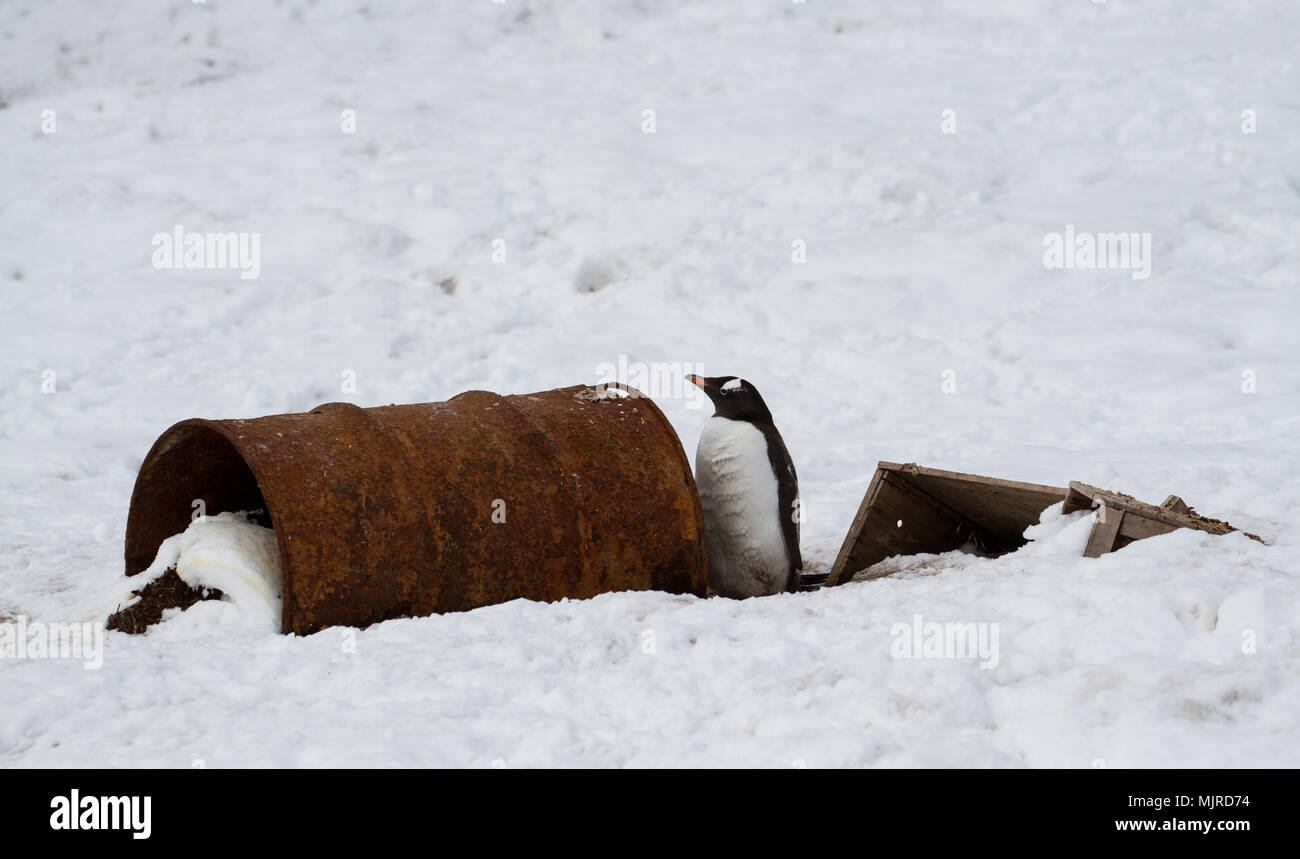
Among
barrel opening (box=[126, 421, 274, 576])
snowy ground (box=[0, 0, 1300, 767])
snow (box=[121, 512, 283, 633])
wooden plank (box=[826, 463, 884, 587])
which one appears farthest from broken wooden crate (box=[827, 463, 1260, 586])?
barrel opening (box=[126, 421, 274, 576])

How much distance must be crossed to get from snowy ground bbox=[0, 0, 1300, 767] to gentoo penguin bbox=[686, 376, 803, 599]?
0.60 meters

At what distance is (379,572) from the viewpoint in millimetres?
3188

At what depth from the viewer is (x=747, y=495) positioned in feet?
12.8

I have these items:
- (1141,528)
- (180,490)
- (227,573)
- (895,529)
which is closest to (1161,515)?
(1141,528)

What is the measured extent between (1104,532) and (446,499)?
6.54 feet

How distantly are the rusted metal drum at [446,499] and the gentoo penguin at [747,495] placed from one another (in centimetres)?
27

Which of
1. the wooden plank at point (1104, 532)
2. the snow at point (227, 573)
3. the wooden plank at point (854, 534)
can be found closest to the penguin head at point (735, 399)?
the wooden plank at point (854, 534)

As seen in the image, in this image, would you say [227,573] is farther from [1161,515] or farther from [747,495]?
[1161,515]

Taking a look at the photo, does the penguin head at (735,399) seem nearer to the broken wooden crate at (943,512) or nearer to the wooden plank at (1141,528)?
the broken wooden crate at (943,512)

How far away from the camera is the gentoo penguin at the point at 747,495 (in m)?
3.90

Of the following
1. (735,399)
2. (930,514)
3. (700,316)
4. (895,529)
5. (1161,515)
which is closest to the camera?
(1161,515)
